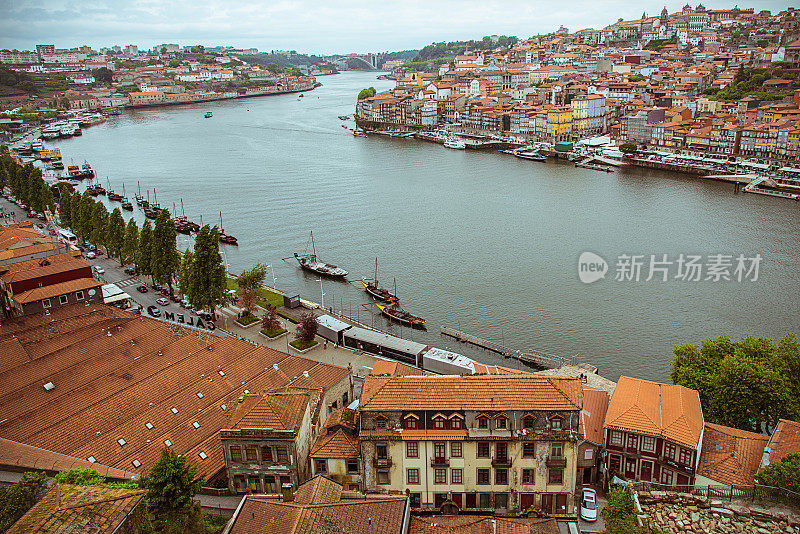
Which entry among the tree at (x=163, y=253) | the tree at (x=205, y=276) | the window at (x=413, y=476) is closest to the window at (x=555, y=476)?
the window at (x=413, y=476)

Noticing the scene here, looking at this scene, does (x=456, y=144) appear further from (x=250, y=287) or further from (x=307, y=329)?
(x=307, y=329)

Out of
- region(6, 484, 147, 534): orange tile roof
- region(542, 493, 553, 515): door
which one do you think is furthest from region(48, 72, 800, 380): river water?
region(6, 484, 147, 534): orange tile roof

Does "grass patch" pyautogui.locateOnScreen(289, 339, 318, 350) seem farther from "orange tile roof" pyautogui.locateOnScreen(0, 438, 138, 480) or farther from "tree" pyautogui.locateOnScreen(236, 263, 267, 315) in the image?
"orange tile roof" pyautogui.locateOnScreen(0, 438, 138, 480)

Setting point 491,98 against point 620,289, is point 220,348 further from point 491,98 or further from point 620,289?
point 491,98

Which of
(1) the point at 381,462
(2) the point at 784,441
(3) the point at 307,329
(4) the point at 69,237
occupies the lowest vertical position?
(3) the point at 307,329

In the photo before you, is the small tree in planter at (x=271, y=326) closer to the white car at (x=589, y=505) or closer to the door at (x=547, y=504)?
the door at (x=547, y=504)

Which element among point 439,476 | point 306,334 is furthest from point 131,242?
point 439,476
